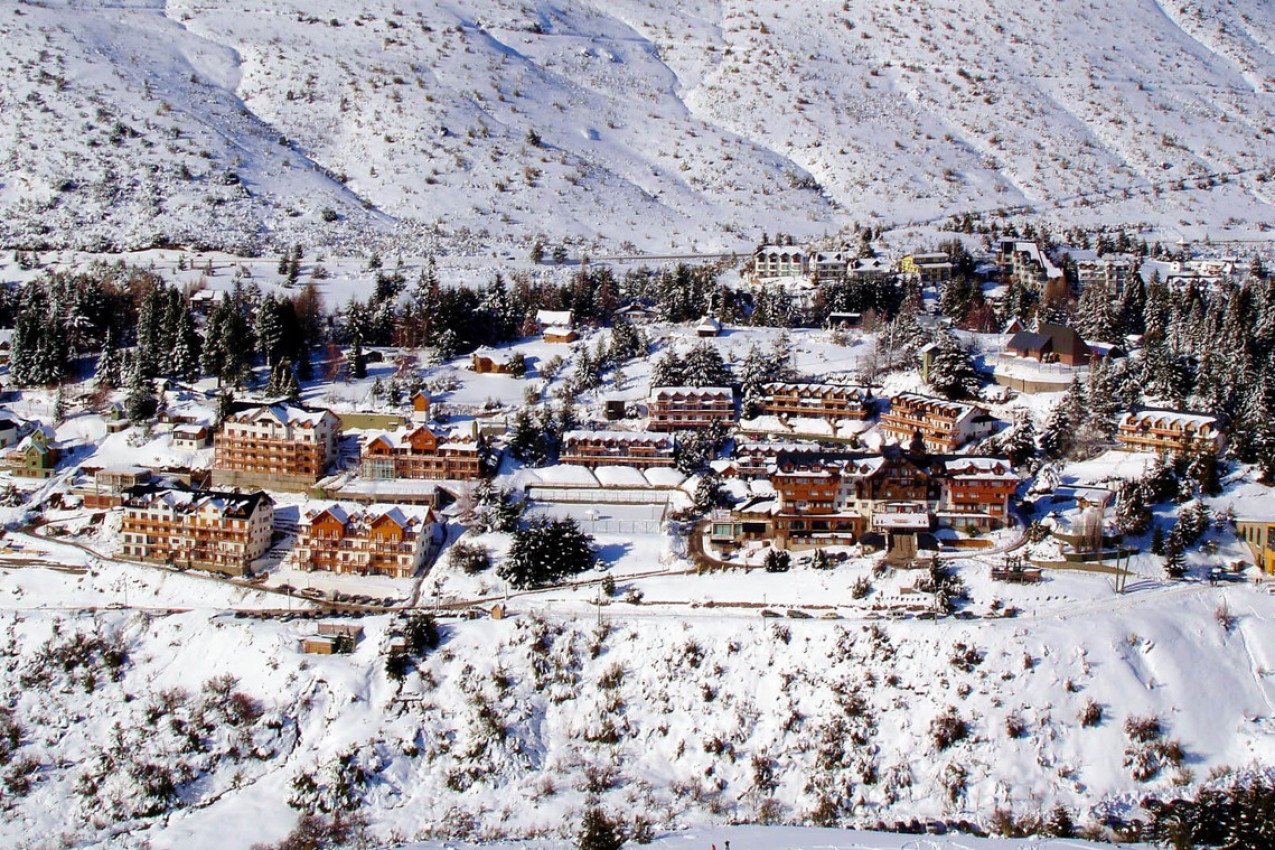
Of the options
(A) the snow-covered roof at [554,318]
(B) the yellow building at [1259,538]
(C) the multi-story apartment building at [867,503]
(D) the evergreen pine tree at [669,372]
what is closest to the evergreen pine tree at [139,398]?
(A) the snow-covered roof at [554,318]

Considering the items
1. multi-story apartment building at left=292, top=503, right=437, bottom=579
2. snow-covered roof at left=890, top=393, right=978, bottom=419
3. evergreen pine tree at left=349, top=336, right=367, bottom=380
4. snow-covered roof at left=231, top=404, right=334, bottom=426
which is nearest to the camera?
multi-story apartment building at left=292, top=503, right=437, bottom=579

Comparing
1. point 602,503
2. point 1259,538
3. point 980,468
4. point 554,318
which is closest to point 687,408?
point 602,503

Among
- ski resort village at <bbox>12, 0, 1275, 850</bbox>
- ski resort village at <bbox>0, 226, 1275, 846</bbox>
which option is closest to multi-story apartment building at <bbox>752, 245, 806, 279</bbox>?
ski resort village at <bbox>12, 0, 1275, 850</bbox>

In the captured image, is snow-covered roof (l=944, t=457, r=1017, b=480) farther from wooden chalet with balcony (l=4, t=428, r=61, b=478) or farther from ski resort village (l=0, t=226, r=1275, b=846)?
wooden chalet with balcony (l=4, t=428, r=61, b=478)

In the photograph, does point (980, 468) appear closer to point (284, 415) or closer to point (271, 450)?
point (284, 415)

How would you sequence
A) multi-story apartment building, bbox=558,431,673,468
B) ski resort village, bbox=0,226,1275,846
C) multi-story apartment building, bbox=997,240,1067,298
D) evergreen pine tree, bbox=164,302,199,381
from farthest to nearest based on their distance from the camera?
multi-story apartment building, bbox=997,240,1067,298, evergreen pine tree, bbox=164,302,199,381, multi-story apartment building, bbox=558,431,673,468, ski resort village, bbox=0,226,1275,846

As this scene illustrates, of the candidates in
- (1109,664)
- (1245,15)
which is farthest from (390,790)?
(1245,15)

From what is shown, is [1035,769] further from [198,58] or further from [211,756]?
[198,58]
